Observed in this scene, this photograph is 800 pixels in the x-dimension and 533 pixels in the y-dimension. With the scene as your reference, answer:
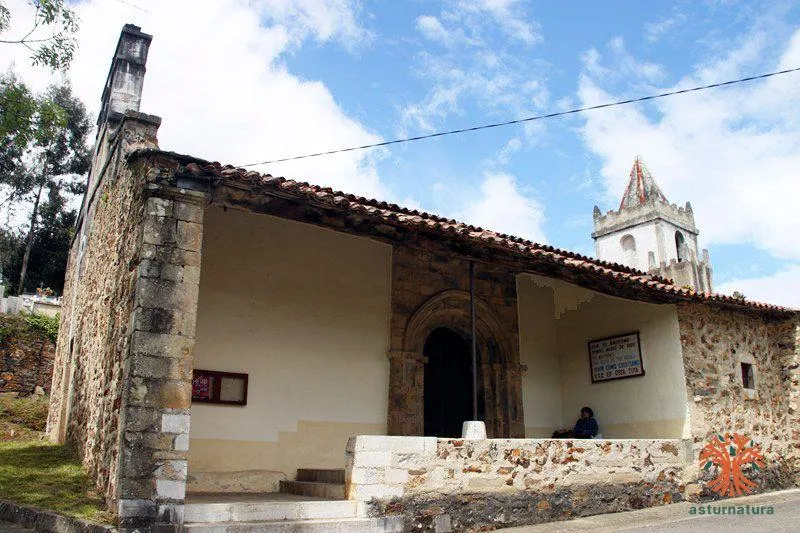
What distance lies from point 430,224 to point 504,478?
8.95 feet

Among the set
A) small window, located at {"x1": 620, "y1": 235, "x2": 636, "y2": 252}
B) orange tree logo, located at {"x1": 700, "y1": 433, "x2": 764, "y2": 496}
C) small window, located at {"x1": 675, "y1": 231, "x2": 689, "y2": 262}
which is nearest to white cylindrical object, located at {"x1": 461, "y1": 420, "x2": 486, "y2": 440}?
orange tree logo, located at {"x1": 700, "y1": 433, "x2": 764, "y2": 496}

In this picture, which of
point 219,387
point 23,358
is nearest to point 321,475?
point 219,387

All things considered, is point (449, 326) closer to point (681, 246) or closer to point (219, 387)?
point (219, 387)

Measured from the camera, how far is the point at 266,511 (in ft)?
17.7

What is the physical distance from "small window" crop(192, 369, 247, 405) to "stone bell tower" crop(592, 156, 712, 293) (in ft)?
114

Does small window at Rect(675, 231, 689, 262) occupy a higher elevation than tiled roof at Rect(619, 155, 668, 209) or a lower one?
lower

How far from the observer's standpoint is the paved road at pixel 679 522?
6469mm

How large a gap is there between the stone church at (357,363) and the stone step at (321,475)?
3 cm

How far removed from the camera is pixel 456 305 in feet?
31.7

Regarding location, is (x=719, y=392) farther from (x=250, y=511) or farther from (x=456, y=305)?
(x=250, y=511)

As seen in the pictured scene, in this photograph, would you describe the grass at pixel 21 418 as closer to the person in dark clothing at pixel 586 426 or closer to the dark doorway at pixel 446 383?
the dark doorway at pixel 446 383

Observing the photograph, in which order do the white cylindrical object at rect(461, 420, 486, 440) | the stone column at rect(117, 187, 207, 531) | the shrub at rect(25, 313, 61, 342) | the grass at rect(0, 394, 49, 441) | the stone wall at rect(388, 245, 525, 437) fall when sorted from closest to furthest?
the stone column at rect(117, 187, 207, 531) < the white cylindrical object at rect(461, 420, 486, 440) < the stone wall at rect(388, 245, 525, 437) < the grass at rect(0, 394, 49, 441) < the shrub at rect(25, 313, 61, 342)

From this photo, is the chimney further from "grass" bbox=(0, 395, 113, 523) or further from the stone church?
"grass" bbox=(0, 395, 113, 523)

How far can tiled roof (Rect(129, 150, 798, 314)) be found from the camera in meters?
5.68
